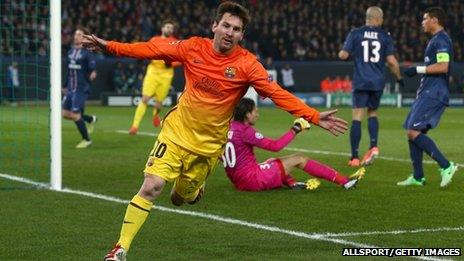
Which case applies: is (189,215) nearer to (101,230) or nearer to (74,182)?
(101,230)

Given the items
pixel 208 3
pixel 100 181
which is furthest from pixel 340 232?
pixel 208 3

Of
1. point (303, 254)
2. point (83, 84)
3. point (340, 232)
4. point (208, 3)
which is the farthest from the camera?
point (208, 3)

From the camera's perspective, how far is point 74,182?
13180mm

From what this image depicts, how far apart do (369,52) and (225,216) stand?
21.6 feet

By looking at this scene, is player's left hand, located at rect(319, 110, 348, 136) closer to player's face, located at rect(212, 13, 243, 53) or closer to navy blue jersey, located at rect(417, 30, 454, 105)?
player's face, located at rect(212, 13, 243, 53)

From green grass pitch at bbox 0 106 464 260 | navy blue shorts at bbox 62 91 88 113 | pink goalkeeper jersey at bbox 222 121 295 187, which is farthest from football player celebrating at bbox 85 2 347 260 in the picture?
navy blue shorts at bbox 62 91 88 113

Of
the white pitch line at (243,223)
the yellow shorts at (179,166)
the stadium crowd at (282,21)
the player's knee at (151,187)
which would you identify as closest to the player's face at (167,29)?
the white pitch line at (243,223)

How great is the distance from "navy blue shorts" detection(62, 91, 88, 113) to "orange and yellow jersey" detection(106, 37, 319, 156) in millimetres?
10805

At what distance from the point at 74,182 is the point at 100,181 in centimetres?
34

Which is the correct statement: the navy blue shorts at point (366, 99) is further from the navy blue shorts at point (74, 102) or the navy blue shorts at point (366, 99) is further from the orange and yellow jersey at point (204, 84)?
the orange and yellow jersey at point (204, 84)

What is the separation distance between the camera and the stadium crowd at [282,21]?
42781 millimetres

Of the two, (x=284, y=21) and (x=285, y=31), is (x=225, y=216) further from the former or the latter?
(x=284, y=21)

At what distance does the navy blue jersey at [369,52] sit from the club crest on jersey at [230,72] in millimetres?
7932

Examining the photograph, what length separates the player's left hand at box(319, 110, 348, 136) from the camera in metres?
7.57
